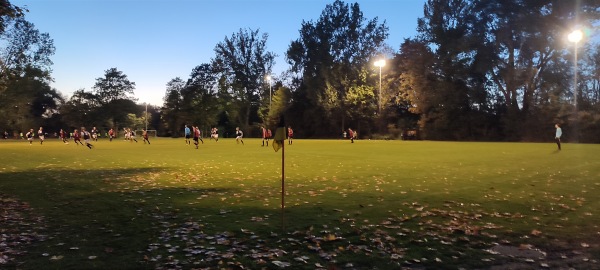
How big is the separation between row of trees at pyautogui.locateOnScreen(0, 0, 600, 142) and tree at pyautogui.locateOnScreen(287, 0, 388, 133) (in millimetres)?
218

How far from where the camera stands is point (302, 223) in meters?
7.95

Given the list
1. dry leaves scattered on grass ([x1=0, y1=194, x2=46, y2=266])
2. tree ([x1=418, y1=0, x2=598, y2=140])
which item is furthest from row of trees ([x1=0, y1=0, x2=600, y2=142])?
dry leaves scattered on grass ([x1=0, y1=194, x2=46, y2=266])

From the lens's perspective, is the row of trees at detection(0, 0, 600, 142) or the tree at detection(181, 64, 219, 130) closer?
the row of trees at detection(0, 0, 600, 142)

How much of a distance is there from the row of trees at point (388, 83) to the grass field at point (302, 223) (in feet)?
119

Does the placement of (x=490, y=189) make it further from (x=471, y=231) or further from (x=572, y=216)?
(x=471, y=231)

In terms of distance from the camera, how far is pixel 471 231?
7.35m

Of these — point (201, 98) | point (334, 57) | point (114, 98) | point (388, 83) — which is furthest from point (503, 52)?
point (114, 98)

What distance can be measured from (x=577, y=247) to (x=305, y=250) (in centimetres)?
424

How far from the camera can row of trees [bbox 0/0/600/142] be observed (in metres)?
52.5

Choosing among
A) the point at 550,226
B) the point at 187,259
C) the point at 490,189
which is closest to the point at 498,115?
the point at 490,189

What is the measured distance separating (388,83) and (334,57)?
47.4 ft

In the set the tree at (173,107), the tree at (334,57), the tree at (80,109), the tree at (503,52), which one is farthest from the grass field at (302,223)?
the tree at (80,109)

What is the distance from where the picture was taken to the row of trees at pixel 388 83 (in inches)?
2066

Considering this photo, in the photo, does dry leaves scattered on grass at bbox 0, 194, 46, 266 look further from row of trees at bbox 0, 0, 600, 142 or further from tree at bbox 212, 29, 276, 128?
tree at bbox 212, 29, 276, 128
